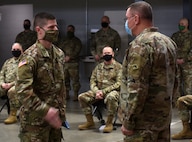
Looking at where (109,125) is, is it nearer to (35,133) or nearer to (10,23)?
(35,133)

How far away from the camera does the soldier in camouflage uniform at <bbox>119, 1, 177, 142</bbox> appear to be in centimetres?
259

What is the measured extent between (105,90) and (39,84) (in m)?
3.02

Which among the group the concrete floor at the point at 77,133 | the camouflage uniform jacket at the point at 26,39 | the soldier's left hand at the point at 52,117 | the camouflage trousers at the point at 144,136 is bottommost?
the concrete floor at the point at 77,133

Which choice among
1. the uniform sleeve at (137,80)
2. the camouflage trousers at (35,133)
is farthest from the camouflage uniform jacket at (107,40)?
the uniform sleeve at (137,80)

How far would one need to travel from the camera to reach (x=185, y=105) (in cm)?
509

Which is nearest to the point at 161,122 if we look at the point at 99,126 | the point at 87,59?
the point at 99,126

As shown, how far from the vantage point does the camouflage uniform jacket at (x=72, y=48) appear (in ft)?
28.9

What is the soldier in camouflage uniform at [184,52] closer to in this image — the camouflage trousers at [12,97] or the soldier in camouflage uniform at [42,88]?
the camouflage trousers at [12,97]

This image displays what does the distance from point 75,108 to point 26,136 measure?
4847 mm

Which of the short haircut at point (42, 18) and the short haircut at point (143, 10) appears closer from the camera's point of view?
the short haircut at point (143, 10)

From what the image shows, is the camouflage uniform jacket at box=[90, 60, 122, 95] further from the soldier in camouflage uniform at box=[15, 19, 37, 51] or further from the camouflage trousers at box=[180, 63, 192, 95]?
the soldier in camouflage uniform at box=[15, 19, 37, 51]

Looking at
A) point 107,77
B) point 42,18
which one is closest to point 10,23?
point 107,77

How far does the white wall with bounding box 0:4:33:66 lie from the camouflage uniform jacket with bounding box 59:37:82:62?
2100mm

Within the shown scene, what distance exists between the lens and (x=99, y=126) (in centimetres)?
612
